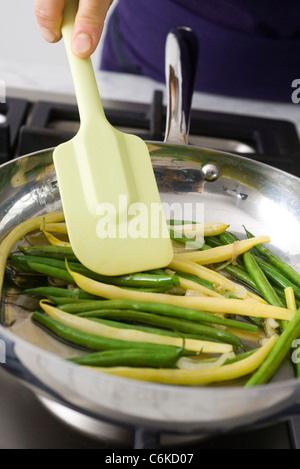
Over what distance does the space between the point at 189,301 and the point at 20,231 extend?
0.40 m

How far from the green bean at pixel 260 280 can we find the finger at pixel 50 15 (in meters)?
0.63

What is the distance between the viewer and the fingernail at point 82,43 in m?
1.11

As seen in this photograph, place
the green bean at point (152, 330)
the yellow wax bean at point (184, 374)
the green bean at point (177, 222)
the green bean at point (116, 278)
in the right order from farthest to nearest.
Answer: the green bean at point (177, 222)
the green bean at point (116, 278)
the green bean at point (152, 330)
the yellow wax bean at point (184, 374)

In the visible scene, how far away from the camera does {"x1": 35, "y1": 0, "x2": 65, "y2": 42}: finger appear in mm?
1146

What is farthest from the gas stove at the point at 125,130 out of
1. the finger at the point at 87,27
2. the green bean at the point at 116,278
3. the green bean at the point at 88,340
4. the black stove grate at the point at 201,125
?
the finger at the point at 87,27

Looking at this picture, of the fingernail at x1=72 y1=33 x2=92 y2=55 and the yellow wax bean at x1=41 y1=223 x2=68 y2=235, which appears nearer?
the fingernail at x1=72 y1=33 x2=92 y2=55

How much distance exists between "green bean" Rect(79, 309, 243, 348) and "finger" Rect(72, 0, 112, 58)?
51 cm

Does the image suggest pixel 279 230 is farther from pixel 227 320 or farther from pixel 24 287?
pixel 24 287

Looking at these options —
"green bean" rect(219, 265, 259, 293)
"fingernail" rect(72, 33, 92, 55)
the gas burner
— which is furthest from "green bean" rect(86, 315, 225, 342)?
the gas burner

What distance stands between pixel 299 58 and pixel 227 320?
1.29 meters

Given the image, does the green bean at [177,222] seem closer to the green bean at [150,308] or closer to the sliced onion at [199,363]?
the green bean at [150,308]

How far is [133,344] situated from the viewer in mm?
947

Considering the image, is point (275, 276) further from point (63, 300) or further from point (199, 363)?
point (63, 300)

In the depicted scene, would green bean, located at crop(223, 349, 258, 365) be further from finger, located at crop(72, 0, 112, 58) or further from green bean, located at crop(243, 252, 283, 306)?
finger, located at crop(72, 0, 112, 58)
